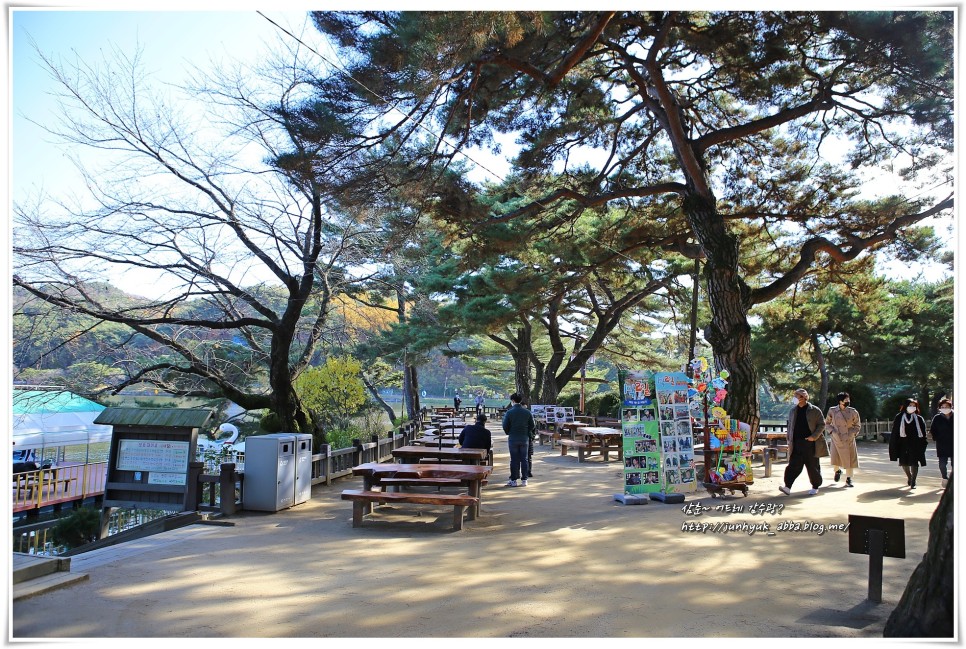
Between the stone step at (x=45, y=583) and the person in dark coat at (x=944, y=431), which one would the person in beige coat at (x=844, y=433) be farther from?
the stone step at (x=45, y=583)

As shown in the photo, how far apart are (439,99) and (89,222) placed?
645 centimetres

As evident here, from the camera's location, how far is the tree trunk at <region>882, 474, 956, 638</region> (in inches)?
124

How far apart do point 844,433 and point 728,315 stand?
8.54 feet

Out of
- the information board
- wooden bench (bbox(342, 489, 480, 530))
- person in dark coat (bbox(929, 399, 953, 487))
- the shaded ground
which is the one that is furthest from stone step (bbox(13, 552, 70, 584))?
person in dark coat (bbox(929, 399, 953, 487))

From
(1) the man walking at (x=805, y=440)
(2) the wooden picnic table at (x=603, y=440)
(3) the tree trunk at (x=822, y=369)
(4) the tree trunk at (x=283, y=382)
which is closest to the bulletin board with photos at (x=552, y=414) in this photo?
(2) the wooden picnic table at (x=603, y=440)

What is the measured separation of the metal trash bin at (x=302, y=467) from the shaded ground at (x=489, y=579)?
522 mm

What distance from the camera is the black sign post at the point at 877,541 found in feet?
13.7

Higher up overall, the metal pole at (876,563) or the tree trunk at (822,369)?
the tree trunk at (822,369)

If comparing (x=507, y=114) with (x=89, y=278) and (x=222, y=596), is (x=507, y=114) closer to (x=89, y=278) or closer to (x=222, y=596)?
(x=89, y=278)

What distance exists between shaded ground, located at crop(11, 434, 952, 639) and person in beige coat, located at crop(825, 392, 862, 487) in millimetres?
1586

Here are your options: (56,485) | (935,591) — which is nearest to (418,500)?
(935,591)

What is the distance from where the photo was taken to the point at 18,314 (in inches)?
378

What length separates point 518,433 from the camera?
10.3 metres

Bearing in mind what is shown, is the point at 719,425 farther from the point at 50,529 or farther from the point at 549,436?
the point at 50,529
